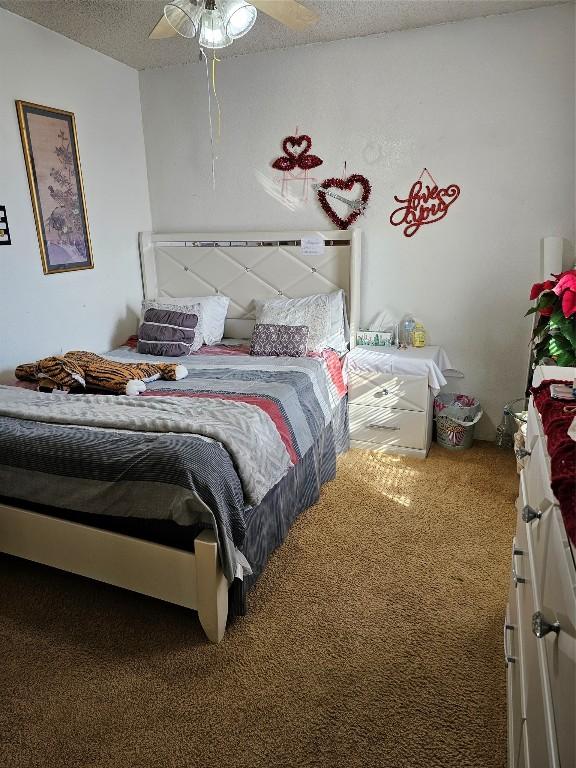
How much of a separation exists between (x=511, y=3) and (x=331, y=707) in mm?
3460

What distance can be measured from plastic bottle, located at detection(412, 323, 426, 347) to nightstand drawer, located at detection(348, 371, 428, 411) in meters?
0.36

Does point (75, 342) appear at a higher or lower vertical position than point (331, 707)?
higher

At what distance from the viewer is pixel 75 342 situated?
11.6 feet

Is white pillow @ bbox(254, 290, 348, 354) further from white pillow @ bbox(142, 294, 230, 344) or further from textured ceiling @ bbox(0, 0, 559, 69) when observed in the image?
textured ceiling @ bbox(0, 0, 559, 69)

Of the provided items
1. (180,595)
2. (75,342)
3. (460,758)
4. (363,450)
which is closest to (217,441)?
(180,595)

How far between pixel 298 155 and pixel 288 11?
1.34 metres

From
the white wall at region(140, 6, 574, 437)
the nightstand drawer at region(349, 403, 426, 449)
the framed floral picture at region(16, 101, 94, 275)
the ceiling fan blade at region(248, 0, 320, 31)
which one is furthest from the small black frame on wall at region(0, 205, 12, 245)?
the nightstand drawer at region(349, 403, 426, 449)

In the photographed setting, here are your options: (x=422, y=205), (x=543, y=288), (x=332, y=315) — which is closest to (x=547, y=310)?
(x=543, y=288)

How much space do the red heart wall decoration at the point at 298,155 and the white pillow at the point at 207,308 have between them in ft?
3.33

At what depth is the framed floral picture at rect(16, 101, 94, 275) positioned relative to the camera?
311 cm

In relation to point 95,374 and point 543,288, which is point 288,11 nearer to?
point 543,288

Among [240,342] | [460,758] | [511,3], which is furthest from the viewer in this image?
[240,342]

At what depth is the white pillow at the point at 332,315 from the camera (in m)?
3.47

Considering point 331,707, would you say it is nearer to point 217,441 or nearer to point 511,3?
point 217,441
